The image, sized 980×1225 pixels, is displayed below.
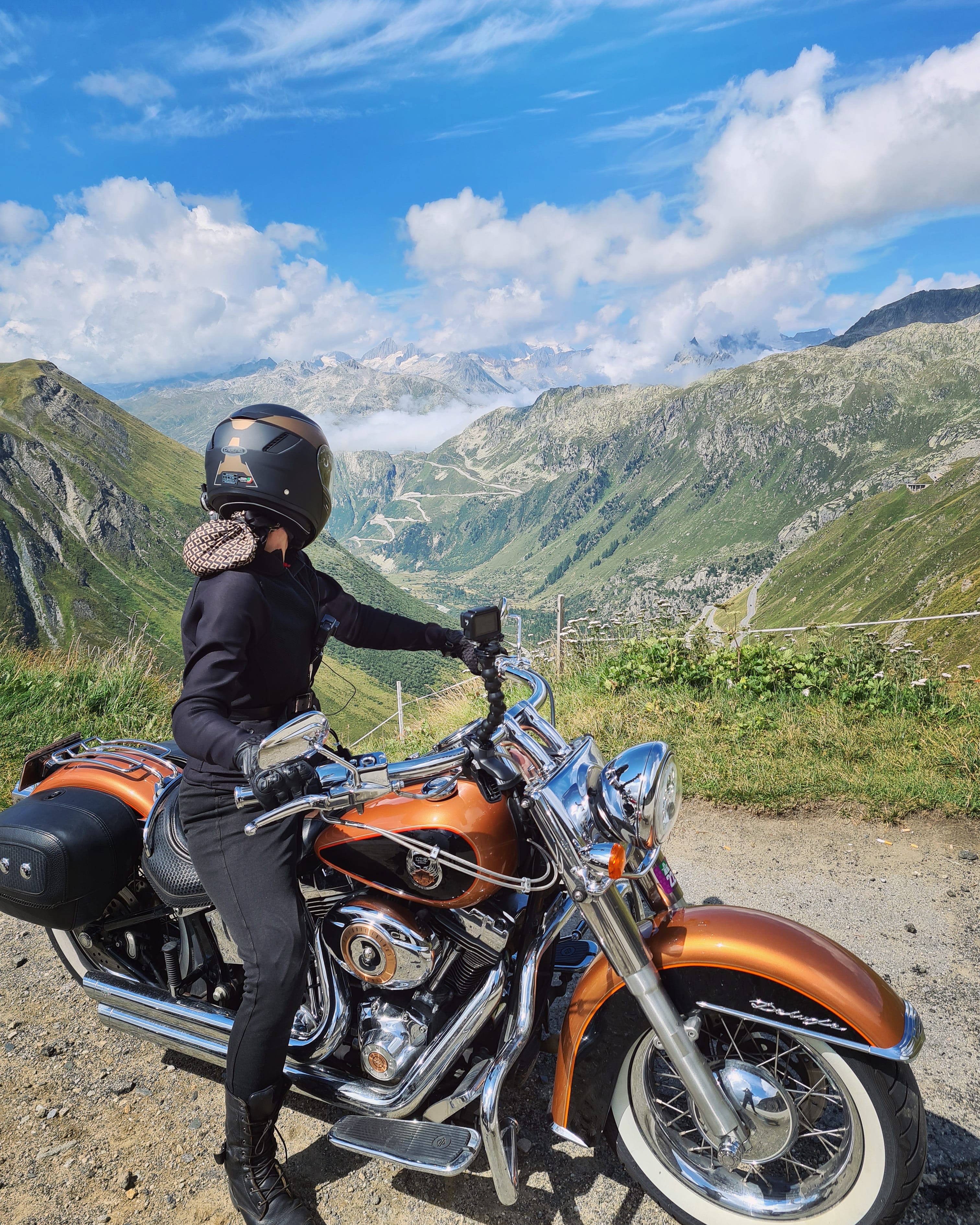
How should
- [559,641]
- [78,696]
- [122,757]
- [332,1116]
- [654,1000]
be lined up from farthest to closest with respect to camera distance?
1. [559,641]
2. [78,696]
3. [122,757]
4. [332,1116]
5. [654,1000]

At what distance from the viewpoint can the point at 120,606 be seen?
5748 inches

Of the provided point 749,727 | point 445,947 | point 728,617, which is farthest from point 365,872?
point 728,617

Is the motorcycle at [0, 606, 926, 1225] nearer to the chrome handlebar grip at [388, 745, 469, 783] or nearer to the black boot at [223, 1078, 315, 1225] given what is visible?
the chrome handlebar grip at [388, 745, 469, 783]

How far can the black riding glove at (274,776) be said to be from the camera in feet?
7.34

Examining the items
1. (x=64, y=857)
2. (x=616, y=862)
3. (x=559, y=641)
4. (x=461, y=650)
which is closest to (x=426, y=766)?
(x=616, y=862)

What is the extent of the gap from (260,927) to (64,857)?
3.95ft

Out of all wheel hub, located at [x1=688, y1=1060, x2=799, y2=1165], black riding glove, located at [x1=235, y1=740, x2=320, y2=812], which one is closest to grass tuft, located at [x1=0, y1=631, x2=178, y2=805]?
black riding glove, located at [x1=235, y1=740, x2=320, y2=812]

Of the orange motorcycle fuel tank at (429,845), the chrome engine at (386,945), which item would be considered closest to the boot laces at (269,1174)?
the chrome engine at (386,945)

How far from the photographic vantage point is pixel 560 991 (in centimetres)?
308

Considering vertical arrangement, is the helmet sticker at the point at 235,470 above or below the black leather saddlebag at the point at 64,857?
above

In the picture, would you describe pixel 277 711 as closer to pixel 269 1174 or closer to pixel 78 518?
pixel 269 1174

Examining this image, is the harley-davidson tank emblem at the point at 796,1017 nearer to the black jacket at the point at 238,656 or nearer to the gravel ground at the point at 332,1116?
the gravel ground at the point at 332,1116

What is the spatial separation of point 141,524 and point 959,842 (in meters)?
187

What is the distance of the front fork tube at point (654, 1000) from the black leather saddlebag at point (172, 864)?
1618 millimetres
